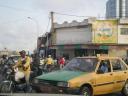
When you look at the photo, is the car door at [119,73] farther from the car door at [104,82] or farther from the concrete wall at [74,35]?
the concrete wall at [74,35]

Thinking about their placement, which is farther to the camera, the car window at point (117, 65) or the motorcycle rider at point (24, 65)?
the car window at point (117, 65)

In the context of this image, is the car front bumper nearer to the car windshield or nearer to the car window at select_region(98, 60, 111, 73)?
the car windshield

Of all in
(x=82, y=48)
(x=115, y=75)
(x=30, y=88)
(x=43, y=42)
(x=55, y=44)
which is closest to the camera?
(x=30, y=88)

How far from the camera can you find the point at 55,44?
2323 inches

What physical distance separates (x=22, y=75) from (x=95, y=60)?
2493 millimetres

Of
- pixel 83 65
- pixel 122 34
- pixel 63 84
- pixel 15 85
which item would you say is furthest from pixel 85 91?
pixel 122 34

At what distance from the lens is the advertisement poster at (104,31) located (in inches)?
2110

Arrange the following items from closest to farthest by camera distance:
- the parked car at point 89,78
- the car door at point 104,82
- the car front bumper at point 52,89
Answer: the car front bumper at point 52,89 → the parked car at point 89,78 → the car door at point 104,82

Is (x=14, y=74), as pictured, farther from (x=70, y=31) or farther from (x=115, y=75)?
(x=70, y=31)

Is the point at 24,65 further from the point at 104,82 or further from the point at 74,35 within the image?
Answer: the point at 74,35

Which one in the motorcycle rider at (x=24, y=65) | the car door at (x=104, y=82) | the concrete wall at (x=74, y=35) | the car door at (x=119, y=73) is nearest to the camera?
the car door at (x=104, y=82)

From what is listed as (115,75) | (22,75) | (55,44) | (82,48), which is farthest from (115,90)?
(55,44)

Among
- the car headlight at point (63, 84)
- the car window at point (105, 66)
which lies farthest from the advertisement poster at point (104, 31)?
the car headlight at point (63, 84)

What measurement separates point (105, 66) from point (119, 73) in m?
0.73
